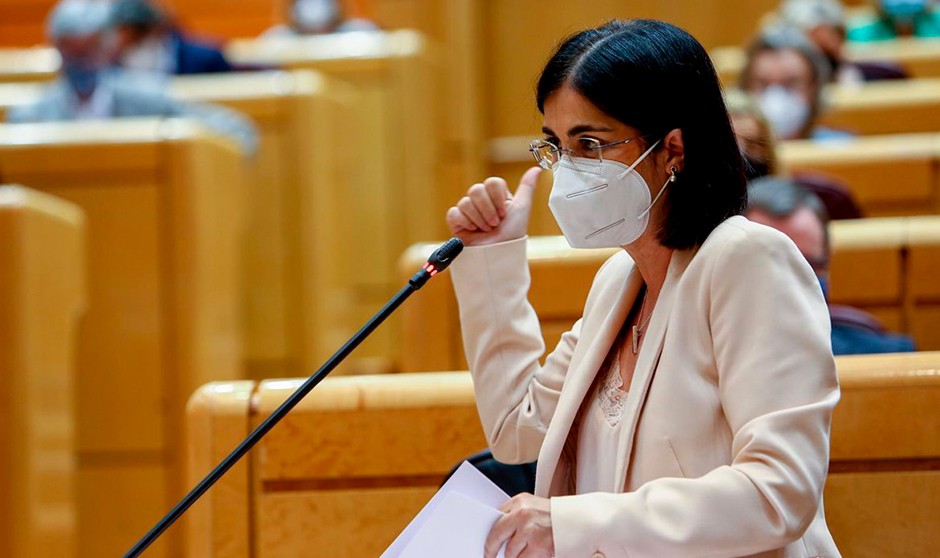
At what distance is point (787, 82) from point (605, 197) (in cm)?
157

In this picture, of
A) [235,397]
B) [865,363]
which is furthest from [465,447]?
[865,363]

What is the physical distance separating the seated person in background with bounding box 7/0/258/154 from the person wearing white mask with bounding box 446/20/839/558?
1628 millimetres

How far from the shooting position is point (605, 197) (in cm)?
80

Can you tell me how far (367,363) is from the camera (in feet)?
8.36

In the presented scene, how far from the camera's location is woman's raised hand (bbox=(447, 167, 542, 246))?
0.93 meters

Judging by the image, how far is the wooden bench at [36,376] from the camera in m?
1.57

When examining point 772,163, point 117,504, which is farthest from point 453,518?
point 117,504

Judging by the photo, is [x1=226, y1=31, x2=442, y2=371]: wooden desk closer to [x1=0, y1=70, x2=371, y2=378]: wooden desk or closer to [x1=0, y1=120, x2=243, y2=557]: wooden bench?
[x1=0, y1=70, x2=371, y2=378]: wooden desk

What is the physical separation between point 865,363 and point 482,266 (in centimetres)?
32

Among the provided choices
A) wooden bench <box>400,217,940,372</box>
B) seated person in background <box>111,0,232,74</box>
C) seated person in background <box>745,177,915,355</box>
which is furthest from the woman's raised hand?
seated person in background <box>111,0,232,74</box>

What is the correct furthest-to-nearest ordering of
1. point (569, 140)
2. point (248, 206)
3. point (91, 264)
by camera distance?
point (248, 206) < point (91, 264) < point (569, 140)

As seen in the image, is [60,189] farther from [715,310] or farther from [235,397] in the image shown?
[715,310]

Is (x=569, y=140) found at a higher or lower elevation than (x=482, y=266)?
higher

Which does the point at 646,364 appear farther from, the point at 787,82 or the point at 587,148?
the point at 787,82
